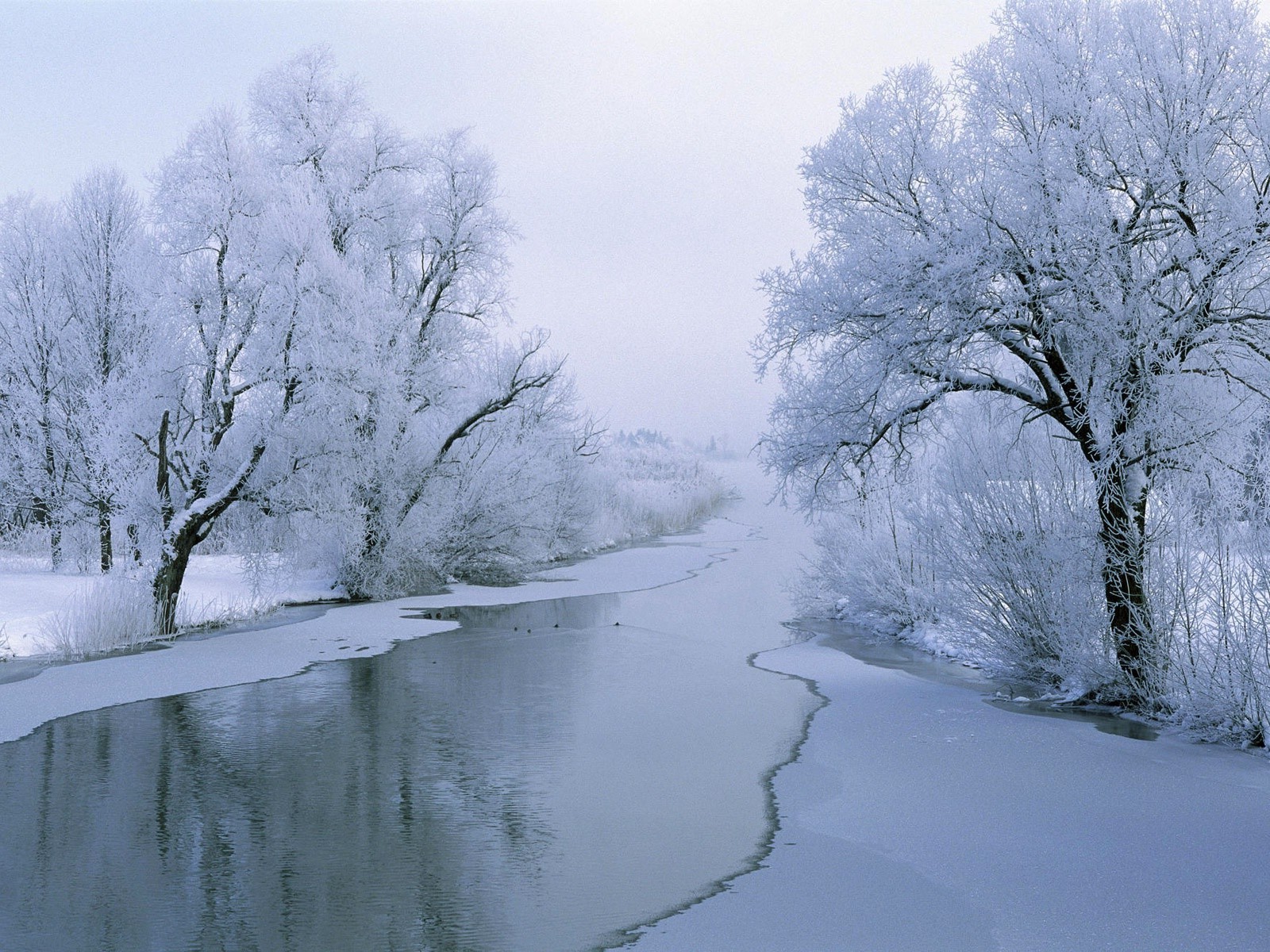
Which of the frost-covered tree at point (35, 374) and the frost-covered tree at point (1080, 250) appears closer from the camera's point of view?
the frost-covered tree at point (1080, 250)

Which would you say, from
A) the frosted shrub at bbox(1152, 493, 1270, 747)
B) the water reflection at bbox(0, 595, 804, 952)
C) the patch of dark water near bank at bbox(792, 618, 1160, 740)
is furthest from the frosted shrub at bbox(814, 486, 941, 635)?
the water reflection at bbox(0, 595, 804, 952)

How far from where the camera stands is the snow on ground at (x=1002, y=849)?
16.1ft

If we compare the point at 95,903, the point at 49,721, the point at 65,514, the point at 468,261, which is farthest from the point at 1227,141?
the point at 65,514

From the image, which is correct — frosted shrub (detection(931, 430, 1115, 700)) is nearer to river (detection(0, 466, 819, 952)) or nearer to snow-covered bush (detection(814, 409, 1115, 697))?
snow-covered bush (detection(814, 409, 1115, 697))

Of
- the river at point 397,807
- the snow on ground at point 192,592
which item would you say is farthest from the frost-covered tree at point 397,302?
the river at point 397,807

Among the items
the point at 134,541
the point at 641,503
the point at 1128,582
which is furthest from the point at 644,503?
the point at 1128,582

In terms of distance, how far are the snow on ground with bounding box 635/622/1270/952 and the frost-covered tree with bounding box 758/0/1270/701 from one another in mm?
2260

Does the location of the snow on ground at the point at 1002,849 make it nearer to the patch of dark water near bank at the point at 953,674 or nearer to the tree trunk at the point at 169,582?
the patch of dark water near bank at the point at 953,674

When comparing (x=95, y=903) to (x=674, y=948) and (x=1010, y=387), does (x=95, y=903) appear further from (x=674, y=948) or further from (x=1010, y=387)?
(x=1010, y=387)

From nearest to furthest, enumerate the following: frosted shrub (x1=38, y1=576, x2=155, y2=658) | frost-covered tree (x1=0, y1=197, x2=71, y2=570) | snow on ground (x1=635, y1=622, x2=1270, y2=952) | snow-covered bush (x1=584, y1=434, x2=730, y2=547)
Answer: snow on ground (x1=635, y1=622, x2=1270, y2=952)
frosted shrub (x1=38, y1=576, x2=155, y2=658)
frost-covered tree (x1=0, y1=197, x2=71, y2=570)
snow-covered bush (x1=584, y1=434, x2=730, y2=547)

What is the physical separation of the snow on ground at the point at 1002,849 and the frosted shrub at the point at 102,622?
10400 mm

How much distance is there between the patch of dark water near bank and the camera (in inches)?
375

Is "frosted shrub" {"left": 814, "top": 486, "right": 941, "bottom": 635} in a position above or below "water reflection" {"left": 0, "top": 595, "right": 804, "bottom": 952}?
above

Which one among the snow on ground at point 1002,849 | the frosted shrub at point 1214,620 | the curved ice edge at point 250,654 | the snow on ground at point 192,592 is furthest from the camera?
the snow on ground at point 192,592
